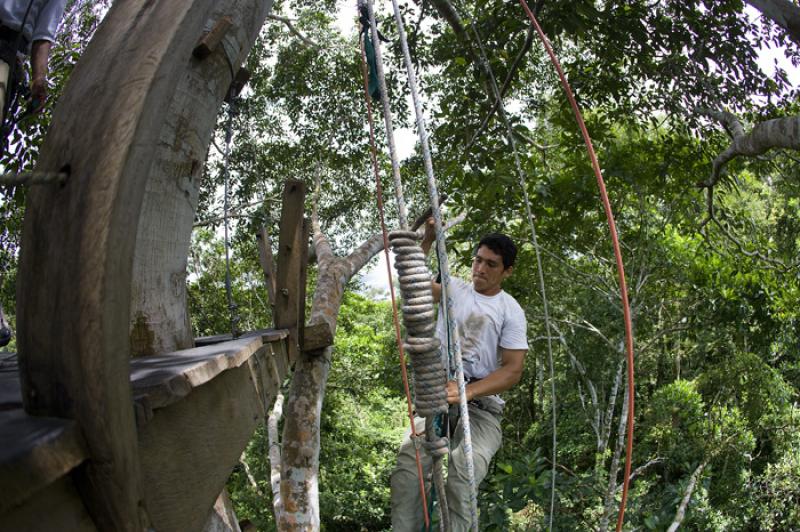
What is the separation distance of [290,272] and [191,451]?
1.93m

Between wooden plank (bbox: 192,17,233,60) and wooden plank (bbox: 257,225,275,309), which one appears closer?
wooden plank (bbox: 192,17,233,60)

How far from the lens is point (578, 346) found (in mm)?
9367

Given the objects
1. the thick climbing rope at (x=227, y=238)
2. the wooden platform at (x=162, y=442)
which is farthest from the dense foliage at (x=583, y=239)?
the wooden platform at (x=162, y=442)

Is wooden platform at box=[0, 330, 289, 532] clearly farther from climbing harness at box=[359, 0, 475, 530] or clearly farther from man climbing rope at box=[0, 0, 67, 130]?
man climbing rope at box=[0, 0, 67, 130]

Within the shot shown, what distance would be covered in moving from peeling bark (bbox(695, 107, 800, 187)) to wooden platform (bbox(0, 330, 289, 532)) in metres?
2.54

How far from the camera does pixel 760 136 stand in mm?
3266

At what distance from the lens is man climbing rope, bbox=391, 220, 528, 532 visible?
2609 mm

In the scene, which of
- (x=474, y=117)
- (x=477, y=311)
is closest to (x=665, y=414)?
(x=474, y=117)

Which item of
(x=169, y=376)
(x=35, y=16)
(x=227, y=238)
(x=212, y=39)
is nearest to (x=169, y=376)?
(x=169, y=376)

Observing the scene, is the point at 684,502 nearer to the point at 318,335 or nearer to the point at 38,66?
the point at 318,335

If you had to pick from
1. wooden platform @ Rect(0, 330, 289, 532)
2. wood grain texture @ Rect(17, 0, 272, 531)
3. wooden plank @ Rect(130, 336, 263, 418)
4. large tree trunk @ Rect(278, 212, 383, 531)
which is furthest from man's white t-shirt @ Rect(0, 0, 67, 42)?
large tree trunk @ Rect(278, 212, 383, 531)

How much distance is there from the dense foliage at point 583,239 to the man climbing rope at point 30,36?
251 centimetres

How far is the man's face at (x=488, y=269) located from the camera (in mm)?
2746

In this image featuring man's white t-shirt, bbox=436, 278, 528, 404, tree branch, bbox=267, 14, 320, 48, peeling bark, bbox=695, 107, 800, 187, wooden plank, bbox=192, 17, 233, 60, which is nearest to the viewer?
wooden plank, bbox=192, 17, 233, 60
